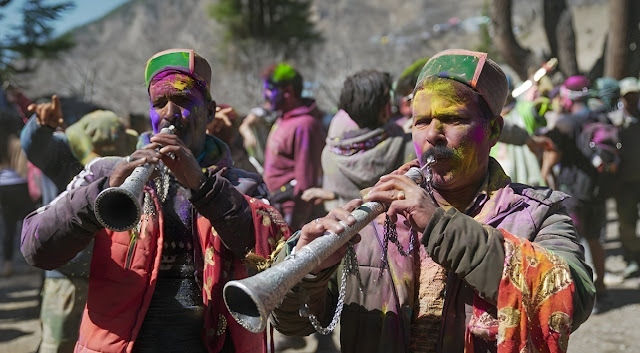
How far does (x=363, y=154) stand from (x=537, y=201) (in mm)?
2618

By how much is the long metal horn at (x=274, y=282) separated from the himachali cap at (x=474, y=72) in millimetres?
573

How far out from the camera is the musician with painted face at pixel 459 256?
1.90 m

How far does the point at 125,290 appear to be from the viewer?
264 centimetres

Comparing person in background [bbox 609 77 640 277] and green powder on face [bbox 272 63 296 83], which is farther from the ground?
green powder on face [bbox 272 63 296 83]

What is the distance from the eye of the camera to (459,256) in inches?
74.1

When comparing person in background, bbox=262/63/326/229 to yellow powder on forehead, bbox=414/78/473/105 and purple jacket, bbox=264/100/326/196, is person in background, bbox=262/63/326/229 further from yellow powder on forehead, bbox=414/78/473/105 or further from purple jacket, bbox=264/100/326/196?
yellow powder on forehead, bbox=414/78/473/105

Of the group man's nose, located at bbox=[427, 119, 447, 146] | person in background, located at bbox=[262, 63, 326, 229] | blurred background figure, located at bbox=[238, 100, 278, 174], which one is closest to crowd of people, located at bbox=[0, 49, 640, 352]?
man's nose, located at bbox=[427, 119, 447, 146]

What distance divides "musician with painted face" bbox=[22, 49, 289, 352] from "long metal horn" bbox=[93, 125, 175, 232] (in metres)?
0.15

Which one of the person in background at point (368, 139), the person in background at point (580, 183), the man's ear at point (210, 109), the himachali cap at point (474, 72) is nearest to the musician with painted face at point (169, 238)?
the man's ear at point (210, 109)

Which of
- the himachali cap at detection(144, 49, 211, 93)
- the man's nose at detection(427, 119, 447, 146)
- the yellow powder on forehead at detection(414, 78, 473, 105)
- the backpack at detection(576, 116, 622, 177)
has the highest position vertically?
the himachali cap at detection(144, 49, 211, 93)

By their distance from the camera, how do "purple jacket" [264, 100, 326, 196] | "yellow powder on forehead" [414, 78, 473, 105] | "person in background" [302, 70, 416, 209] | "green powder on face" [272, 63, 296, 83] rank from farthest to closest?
"green powder on face" [272, 63, 296, 83] < "purple jacket" [264, 100, 326, 196] < "person in background" [302, 70, 416, 209] < "yellow powder on forehead" [414, 78, 473, 105]

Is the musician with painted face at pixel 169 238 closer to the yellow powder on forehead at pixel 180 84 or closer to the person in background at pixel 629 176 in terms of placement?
the yellow powder on forehead at pixel 180 84

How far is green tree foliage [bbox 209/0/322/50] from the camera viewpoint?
1282 inches

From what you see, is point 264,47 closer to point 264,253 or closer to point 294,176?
point 294,176
